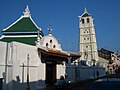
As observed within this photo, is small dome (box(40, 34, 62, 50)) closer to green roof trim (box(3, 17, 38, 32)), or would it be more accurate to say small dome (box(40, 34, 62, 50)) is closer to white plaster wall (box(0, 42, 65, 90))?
green roof trim (box(3, 17, 38, 32))

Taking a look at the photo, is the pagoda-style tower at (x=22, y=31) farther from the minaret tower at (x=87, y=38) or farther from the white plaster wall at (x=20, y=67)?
the minaret tower at (x=87, y=38)

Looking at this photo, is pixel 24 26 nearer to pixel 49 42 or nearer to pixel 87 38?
pixel 49 42

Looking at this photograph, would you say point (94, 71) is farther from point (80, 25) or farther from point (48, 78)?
point (80, 25)

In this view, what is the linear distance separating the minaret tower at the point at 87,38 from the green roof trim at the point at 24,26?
42156 mm

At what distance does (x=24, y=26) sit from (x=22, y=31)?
1286 millimetres

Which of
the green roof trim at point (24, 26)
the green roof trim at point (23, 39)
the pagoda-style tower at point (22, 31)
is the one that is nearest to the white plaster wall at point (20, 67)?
the green roof trim at point (23, 39)

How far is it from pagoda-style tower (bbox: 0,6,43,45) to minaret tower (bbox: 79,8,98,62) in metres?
42.4

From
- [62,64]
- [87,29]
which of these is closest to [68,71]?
[62,64]

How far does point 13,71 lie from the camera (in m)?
15.3

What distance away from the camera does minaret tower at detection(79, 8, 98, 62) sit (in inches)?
2707

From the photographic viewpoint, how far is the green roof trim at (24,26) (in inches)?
995

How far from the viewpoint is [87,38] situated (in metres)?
71.2

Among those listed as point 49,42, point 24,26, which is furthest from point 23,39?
point 49,42

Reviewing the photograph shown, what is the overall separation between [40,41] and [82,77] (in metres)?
15.1
